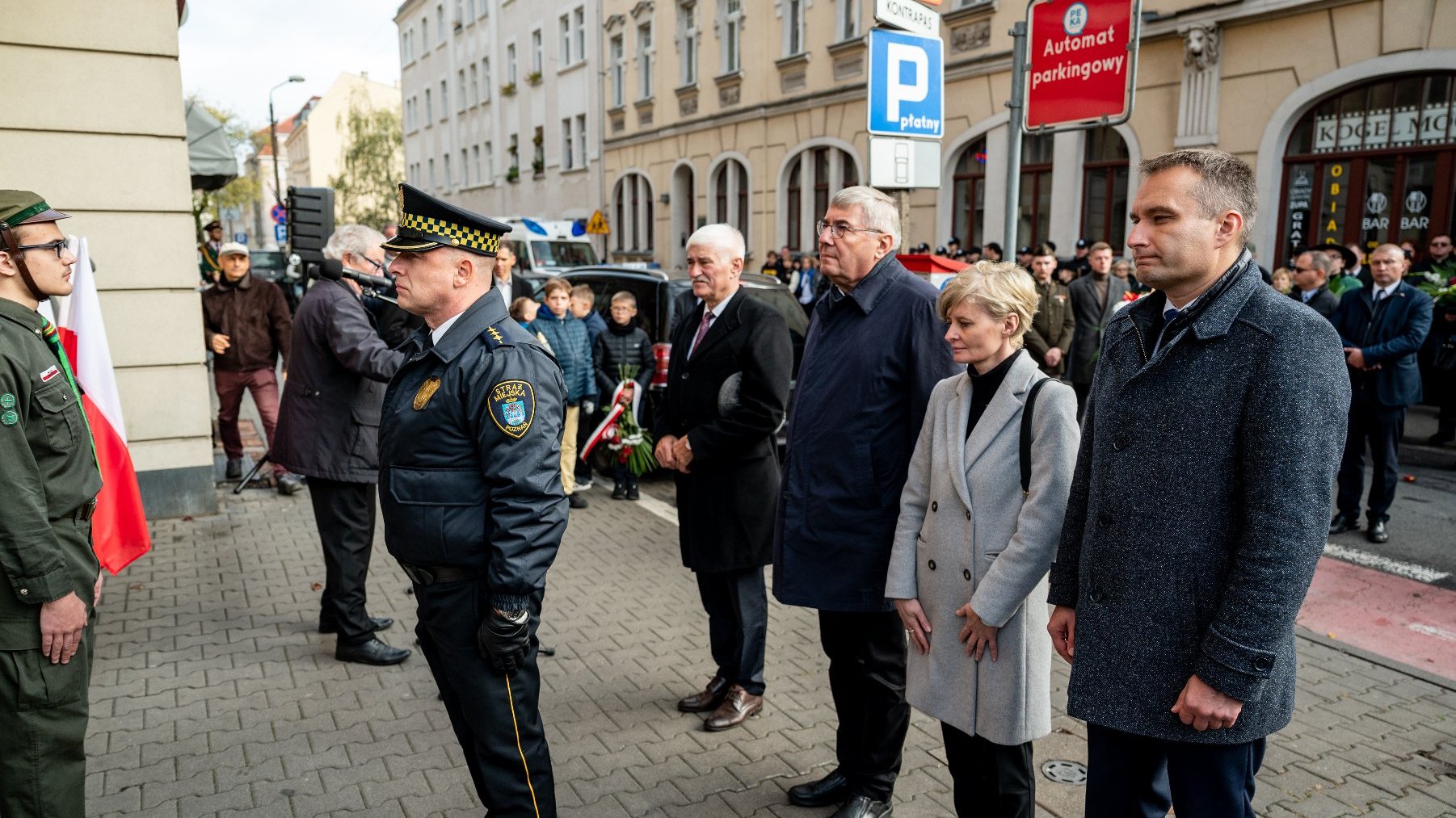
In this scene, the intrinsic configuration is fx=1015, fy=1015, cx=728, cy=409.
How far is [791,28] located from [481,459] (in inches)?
873

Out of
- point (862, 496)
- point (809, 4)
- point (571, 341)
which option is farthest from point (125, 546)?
point (809, 4)

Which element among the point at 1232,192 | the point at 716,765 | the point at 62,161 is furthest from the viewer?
the point at 62,161

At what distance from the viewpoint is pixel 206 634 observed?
17.0 feet

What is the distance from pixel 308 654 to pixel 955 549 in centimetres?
348

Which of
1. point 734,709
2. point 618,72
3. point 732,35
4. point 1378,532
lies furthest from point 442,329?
point 618,72

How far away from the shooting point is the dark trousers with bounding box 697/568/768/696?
4.15m

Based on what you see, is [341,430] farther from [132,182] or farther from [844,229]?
[132,182]

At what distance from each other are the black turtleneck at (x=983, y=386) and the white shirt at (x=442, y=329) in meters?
1.49

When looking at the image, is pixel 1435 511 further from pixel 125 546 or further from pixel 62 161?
pixel 62 161

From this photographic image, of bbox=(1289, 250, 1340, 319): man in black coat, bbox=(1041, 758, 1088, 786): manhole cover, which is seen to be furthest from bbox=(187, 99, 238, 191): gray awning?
bbox=(1289, 250, 1340, 319): man in black coat

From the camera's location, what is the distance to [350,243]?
493cm

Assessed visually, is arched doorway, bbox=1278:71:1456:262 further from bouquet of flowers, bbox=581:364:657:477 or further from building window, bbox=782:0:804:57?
building window, bbox=782:0:804:57

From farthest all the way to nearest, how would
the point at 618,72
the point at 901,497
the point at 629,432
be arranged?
the point at 618,72
the point at 629,432
the point at 901,497

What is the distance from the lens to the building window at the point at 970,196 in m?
18.8
